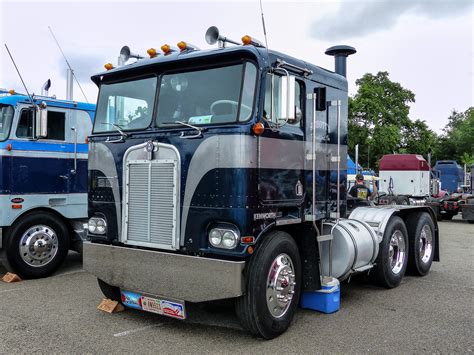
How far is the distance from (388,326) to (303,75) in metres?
3.01

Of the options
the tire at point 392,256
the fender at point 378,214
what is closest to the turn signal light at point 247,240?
the fender at point 378,214

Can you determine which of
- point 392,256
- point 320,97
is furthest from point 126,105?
point 392,256

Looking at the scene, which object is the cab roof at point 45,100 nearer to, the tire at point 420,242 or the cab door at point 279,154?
the cab door at point 279,154

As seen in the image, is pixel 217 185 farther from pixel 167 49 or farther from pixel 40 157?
pixel 40 157

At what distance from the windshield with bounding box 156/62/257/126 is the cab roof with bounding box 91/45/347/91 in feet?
0.41

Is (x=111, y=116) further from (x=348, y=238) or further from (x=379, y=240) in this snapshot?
(x=379, y=240)

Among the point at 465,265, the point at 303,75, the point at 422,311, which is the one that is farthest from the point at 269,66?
the point at 465,265

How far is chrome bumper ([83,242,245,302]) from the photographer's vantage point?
435 cm

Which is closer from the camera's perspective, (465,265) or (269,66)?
(269,66)

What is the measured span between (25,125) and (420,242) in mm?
6842

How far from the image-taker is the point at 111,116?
5605 mm

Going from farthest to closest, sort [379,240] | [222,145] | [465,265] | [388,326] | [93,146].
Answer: [465,265], [379,240], [93,146], [388,326], [222,145]

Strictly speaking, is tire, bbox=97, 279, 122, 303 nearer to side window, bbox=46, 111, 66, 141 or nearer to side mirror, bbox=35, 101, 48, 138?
side mirror, bbox=35, 101, 48, 138

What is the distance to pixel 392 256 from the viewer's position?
7.29 meters
